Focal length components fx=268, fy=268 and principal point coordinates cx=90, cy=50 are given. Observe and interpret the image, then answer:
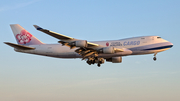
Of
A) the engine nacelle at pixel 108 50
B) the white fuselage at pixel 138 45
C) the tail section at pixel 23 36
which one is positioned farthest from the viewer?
the tail section at pixel 23 36

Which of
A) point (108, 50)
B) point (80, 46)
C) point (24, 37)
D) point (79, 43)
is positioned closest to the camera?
point (79, 43)

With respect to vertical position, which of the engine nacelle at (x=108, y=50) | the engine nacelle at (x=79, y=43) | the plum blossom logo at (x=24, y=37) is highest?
the plum blossom logo at (x=24, y=37)

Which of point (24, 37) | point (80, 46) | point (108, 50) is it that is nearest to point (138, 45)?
point (108, 50)

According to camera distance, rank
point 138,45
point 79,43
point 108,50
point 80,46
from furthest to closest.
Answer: point 138,45, point 108,50, point 80,46, point 79,43

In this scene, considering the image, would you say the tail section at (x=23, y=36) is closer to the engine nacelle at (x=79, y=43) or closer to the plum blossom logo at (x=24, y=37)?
the plum blossom logo at (x=24, y=37)

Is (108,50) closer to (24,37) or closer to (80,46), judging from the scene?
(80,46)

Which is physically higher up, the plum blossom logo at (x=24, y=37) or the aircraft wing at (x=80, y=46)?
the plum blossom logo at (x=24, y=37)

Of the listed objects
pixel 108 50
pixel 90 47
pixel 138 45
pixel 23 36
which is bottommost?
pixel 108 50

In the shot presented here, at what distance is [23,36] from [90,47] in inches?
649

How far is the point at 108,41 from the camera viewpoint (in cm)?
4984

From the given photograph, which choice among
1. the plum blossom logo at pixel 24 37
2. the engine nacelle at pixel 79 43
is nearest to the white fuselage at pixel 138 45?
the engine nacelle at pixel 79 43

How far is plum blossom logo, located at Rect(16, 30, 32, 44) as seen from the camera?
54.8 m

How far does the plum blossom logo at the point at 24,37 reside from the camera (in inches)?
2159

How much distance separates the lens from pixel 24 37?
55.1 metres
